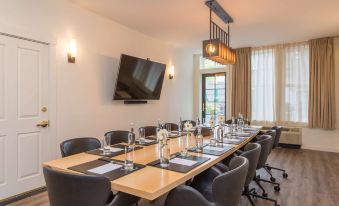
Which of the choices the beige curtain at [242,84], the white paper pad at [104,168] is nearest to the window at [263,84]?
the beige curtain at [242,84]

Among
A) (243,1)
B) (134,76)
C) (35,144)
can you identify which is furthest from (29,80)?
(243,1)

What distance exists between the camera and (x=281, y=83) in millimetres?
6098

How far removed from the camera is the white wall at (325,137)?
5527 mm

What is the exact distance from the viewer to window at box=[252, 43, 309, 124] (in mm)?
5891

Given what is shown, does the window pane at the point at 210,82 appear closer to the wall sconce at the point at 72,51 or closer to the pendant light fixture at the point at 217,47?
the pendant light fixture at the point at 217,47

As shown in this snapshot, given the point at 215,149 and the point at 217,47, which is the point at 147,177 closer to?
the point at 215,149

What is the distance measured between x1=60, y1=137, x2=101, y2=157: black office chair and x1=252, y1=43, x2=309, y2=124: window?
4912 mm

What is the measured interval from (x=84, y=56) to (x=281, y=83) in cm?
488

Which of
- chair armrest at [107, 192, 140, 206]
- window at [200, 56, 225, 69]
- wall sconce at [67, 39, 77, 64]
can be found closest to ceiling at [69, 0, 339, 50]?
wall sconce at [67, 39, 77, 64]

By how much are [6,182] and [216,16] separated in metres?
3.99

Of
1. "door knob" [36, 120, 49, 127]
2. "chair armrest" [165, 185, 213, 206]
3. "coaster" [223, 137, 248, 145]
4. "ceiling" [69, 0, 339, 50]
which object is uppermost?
"ceiling" [69, 0, 339, 50]

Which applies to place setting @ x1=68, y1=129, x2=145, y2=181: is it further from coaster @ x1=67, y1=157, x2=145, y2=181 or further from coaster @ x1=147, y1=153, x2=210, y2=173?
coaster @ x1=147, y1=153, x2=210, y2=173

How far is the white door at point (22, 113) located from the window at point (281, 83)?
16.9ft

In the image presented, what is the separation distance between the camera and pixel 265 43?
6055 mm
